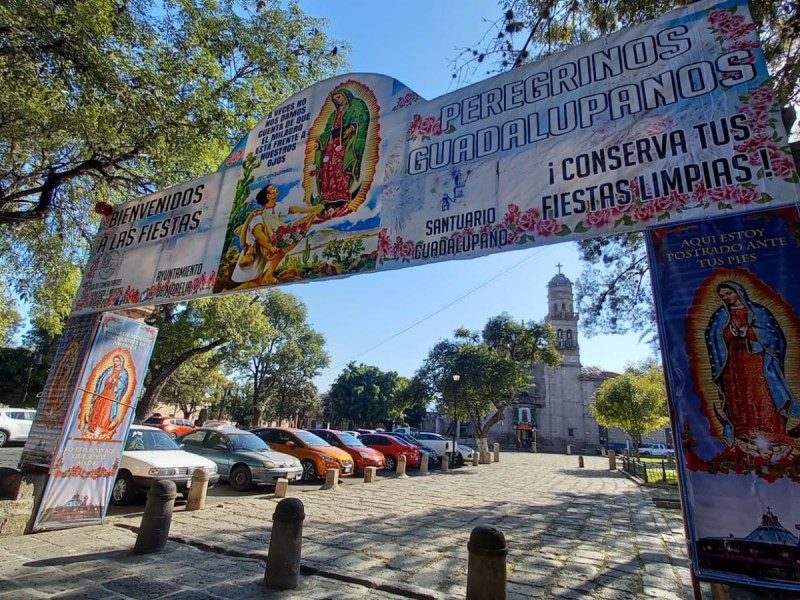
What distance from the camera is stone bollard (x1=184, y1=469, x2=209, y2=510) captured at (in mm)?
7973

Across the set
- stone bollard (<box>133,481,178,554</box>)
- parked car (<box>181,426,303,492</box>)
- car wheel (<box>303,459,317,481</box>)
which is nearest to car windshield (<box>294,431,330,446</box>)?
car wheel (<box>303,459,317,481</box>)

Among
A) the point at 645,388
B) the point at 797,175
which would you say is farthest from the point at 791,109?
the point at 645,388

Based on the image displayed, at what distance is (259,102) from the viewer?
8305mm

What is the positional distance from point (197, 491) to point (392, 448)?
445 inches

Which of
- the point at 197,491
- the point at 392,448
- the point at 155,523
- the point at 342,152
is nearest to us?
the point at 342,152

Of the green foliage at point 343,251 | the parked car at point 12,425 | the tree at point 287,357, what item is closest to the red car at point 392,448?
the parked car at point 12,425

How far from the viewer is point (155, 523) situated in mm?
5258

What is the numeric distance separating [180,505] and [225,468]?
2.38 metres

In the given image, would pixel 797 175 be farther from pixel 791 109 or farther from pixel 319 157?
pixel 319 157

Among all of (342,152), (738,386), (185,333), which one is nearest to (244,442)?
(342,152)

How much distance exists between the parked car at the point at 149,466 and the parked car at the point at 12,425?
13427mm

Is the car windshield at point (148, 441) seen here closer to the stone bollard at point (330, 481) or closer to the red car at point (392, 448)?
the stone bollard at point (330, 481)

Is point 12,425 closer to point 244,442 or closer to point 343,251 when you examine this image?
point 244,442

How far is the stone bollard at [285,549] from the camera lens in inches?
168
